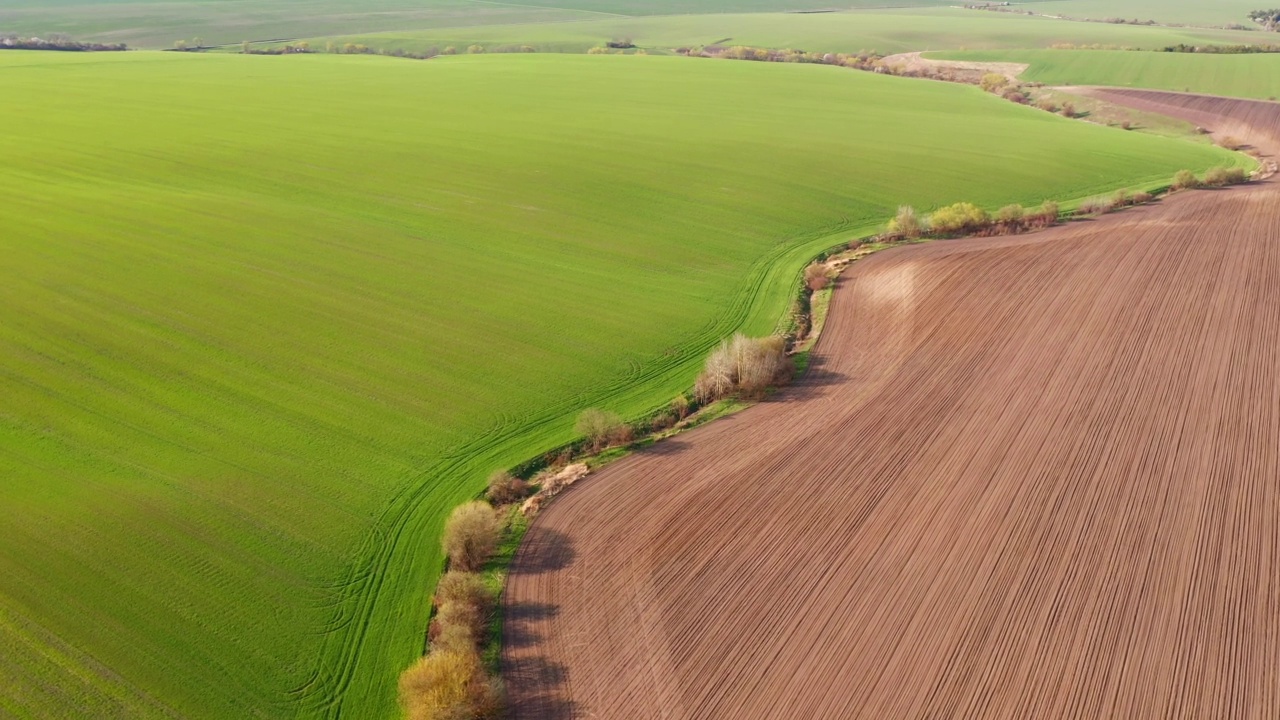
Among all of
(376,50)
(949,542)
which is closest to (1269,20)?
(376,50)

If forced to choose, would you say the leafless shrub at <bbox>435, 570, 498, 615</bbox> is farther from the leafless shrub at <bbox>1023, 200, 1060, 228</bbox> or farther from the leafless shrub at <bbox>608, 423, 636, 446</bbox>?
the leafless shrub at <bbox>1023, 200, 1060, 228</bbox>

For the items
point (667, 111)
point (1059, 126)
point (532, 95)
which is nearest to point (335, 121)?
point (532, 95)

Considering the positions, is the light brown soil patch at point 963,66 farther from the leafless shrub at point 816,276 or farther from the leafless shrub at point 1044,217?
the leafless shrub at point 816,276

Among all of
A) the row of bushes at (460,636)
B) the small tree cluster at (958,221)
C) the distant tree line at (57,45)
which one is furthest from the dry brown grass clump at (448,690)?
the distant tree line at (57,45)

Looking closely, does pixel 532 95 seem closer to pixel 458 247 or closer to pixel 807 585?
pixel 458 247

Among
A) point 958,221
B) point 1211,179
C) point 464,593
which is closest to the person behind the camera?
point 464,593

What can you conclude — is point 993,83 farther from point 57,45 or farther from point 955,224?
point 57,45
